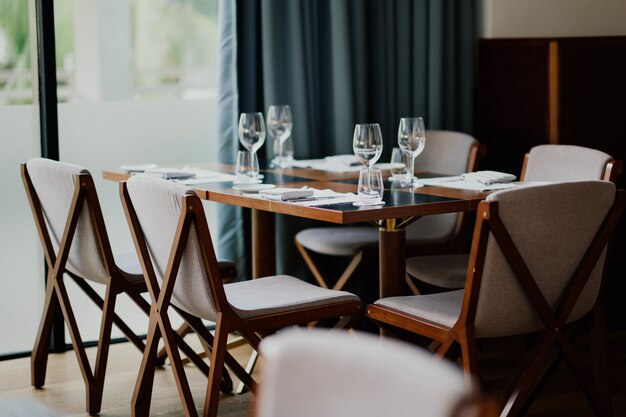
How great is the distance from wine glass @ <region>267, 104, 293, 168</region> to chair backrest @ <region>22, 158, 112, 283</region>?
91cm

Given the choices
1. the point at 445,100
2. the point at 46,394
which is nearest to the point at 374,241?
the point at 445,100

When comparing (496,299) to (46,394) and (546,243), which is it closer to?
(546,243)

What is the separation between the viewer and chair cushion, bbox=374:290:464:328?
2.77m

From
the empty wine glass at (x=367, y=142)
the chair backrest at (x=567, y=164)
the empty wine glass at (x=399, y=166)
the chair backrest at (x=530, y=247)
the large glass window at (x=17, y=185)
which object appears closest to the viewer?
the chair backrest at (x=530, y=247)

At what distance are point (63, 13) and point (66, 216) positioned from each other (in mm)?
1061

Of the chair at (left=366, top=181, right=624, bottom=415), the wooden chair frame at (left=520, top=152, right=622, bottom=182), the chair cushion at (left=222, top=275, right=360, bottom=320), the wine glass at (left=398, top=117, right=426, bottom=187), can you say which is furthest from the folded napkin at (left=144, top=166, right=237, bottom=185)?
the wooden chair frame at (left=520, top=152, right=622, bottom=182)

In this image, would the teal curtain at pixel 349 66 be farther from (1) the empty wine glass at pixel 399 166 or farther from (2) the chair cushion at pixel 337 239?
(1) the empty wine glass at pixel 399 166

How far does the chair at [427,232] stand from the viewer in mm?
3925

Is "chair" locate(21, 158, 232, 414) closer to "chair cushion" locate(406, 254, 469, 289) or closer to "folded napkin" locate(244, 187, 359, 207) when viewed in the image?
"folded napkin" locate(244, 187, 359, 207)

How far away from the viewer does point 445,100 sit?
4.56 meters

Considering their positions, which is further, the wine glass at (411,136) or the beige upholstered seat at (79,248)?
the wine glass at (411,136)

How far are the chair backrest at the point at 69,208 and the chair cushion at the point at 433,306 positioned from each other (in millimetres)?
949

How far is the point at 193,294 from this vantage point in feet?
9.40

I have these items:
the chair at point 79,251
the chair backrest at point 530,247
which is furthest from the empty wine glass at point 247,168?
the chair backrest at point 530,247
